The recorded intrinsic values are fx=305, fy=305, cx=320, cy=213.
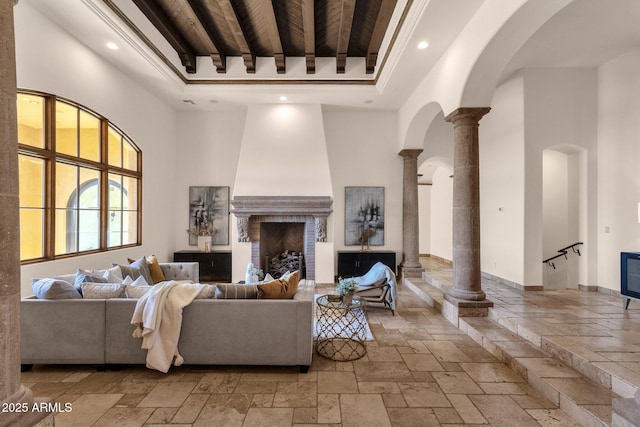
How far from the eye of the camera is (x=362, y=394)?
2.64 metres

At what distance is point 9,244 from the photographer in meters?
1.40

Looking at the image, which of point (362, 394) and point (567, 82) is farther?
point (567, 82)

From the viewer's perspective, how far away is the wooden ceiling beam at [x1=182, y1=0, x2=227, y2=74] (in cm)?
427

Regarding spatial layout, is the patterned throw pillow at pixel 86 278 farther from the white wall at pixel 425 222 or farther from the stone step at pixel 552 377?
the white wall at pixel 425 222

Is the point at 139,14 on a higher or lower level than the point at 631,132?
higher

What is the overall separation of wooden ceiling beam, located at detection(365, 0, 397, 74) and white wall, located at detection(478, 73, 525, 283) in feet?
Answer: 8.31

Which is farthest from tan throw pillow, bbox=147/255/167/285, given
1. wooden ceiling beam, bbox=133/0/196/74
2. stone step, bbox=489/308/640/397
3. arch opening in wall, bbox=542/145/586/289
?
arch opening in wall, bbox=542/145/586/289

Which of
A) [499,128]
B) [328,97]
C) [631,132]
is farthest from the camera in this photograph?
[328,97]

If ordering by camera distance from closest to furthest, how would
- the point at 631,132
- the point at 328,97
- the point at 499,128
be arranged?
the point at 631,132
the point at 499,128
the point at 328,97

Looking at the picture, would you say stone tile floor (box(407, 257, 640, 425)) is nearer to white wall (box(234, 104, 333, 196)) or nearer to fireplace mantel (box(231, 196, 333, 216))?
fireplace mantel (box(231, 196, 333, 216))

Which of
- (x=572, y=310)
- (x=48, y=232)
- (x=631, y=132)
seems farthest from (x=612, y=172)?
(x=48, y=232)

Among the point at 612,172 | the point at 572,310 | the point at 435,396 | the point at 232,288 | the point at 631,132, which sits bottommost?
the point at 435,396

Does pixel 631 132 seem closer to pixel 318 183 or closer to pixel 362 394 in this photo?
pixel 318 183

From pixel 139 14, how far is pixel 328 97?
347cm
